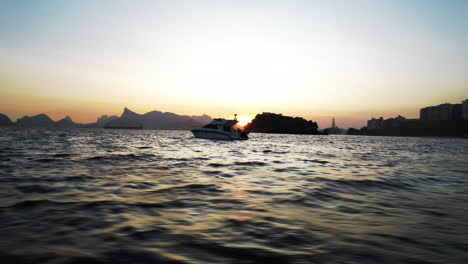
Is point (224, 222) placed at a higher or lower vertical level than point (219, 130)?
lower

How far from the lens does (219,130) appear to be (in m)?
44.1

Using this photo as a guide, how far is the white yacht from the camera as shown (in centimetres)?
4444

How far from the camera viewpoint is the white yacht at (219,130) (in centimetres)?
4444

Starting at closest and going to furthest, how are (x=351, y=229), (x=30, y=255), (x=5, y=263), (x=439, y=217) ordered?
(x=5, y=263) < (x=30, y=255) < (x=351, y=229) < (x=439, y=217)

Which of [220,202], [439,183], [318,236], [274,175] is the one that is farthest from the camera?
[274,175]

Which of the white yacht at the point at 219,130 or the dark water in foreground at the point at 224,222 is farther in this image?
the white yacht at the point at 219,130

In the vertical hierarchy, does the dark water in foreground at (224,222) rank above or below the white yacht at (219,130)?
below

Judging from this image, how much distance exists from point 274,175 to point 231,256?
23.0ft

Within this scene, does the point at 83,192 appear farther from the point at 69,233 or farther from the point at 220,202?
the point at 220,202

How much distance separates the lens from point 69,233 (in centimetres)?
369

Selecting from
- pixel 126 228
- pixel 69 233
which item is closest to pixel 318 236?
pixel 126 228

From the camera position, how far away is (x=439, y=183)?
9227 mm

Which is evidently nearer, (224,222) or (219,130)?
(224,222)

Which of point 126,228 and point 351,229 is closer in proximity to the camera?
point 126,228
